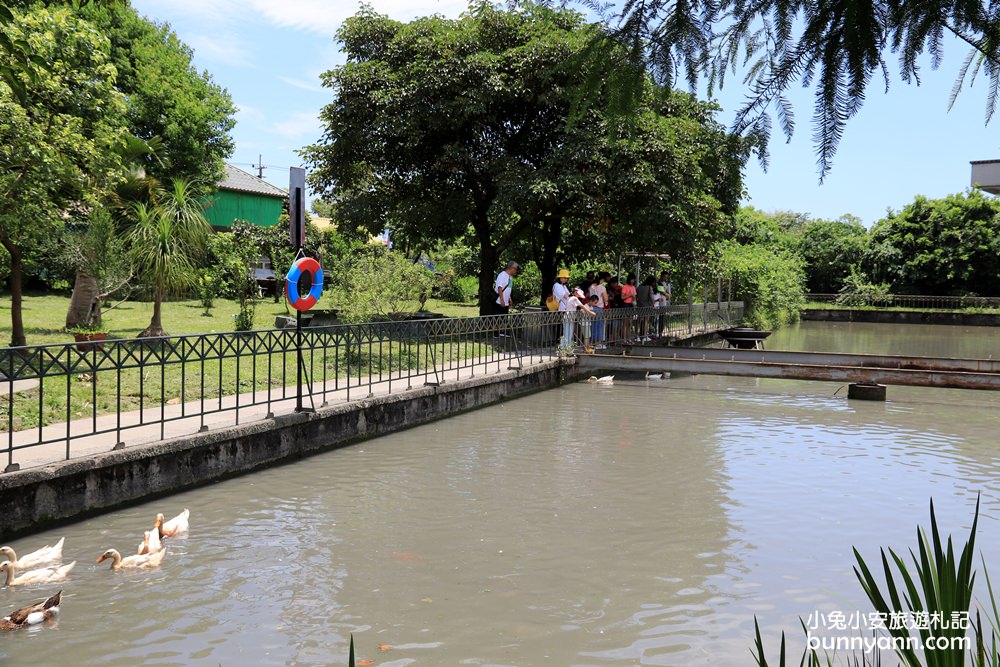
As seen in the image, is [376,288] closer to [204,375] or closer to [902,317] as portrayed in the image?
[204,375]

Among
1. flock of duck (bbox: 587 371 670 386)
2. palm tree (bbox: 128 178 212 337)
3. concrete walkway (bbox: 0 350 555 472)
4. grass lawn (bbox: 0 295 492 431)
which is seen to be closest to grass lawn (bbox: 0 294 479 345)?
grass lawn (bbox: 0 295 492 431)

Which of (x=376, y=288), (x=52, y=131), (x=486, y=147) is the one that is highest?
(x=486, y=147)

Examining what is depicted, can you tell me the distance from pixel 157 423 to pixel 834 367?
11984 mm

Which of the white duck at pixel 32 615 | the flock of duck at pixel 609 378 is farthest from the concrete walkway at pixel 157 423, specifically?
the flock of duck at pixel 609 378

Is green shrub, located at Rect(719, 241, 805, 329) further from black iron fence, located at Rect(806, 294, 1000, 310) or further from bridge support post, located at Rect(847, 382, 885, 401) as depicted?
bridge support post, located at Rect(847, 382, 885, 401)

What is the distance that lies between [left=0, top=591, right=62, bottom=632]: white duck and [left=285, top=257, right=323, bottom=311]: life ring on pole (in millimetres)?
4685

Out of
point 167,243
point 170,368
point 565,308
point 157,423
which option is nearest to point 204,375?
point 170,368

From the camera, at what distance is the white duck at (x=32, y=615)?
520 centimetres

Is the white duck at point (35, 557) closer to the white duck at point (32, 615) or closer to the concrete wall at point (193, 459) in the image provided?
the white duck at point (32, 615)

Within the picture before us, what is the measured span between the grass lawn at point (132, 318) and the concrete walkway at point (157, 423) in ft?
16.0

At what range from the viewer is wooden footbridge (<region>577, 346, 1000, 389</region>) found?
49.1ft

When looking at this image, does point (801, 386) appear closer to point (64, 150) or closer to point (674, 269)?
point (674, 269)

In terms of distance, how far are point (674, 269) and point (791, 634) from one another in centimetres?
2005

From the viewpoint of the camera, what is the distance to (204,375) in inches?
489
